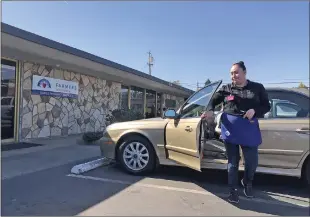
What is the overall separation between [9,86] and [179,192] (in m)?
7.18

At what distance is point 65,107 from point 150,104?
9.76m

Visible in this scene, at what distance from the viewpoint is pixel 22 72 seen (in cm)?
1027

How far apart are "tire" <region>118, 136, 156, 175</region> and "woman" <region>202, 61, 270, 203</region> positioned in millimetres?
1583

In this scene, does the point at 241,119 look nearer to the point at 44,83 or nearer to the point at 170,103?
the point at 44,83

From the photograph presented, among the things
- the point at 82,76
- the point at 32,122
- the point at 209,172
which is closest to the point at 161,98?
the point at 82,76

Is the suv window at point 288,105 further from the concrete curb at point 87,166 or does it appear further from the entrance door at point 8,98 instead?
the entrance door at point 8,98

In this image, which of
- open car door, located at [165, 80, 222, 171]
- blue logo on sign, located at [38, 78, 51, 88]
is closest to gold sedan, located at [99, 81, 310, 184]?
open car door, located at [165, 80, 222, 171]

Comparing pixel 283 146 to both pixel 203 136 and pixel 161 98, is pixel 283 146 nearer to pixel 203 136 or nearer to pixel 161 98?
pixel 203 136

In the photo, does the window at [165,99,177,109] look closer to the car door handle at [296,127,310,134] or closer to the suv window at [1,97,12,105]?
the suv window at [1,97,12,105]

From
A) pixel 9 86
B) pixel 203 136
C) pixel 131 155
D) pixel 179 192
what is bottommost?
pixel 179 192

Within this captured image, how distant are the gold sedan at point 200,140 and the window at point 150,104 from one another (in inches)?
582

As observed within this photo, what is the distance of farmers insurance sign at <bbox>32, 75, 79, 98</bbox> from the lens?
35.7 ft

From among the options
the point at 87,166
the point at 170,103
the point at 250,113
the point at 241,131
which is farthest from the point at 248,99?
the point at 170,103

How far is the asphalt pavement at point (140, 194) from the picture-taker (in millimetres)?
3965
